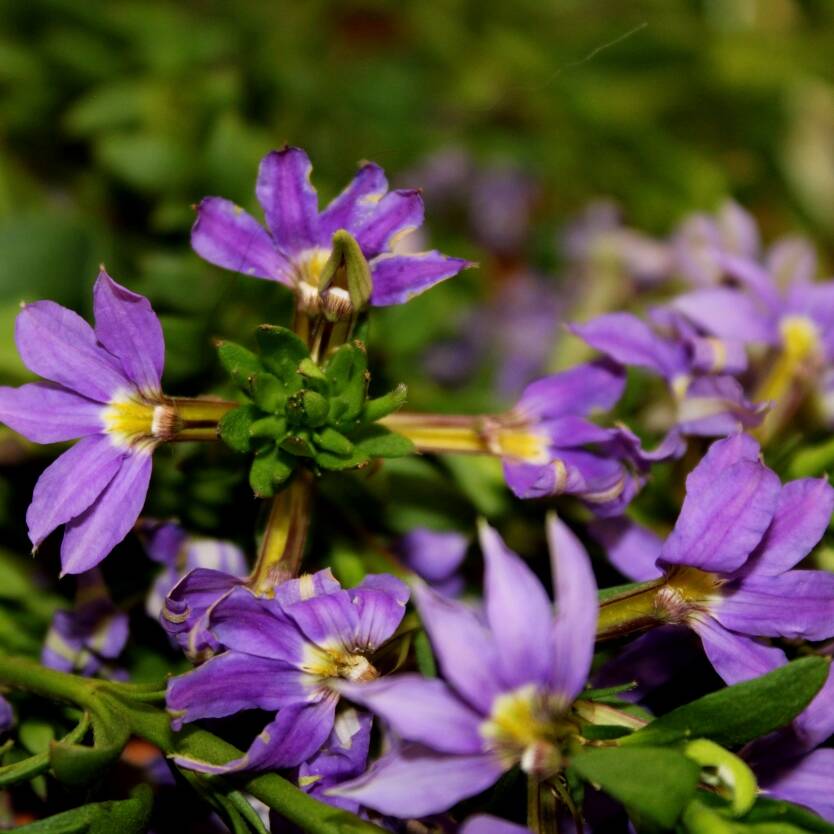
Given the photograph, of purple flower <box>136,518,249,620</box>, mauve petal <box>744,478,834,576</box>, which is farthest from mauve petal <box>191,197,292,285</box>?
mauve petal <box>744,478,834,576</box>

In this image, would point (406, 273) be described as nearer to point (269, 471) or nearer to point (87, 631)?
point (269, 471)

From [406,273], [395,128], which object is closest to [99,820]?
[406,273]

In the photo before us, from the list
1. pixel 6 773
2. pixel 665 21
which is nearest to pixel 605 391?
pixel 6 773

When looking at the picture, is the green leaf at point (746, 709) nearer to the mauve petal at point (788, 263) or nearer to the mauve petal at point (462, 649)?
the mauve petal at point (462, 649)

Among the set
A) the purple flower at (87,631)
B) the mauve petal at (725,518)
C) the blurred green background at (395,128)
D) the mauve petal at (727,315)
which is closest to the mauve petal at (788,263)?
the mauve petal at (727,315)

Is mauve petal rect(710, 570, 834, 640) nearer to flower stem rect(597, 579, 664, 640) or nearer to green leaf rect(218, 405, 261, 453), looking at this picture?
flower stem rect(597, 579, 664, 640)
